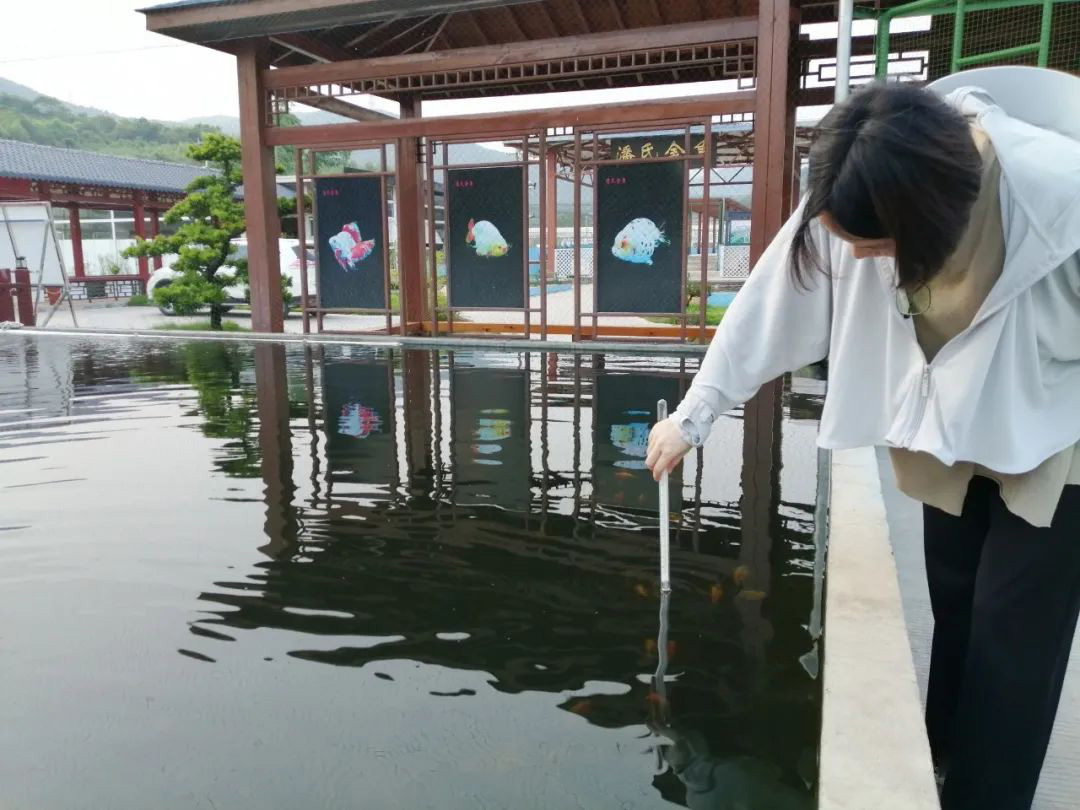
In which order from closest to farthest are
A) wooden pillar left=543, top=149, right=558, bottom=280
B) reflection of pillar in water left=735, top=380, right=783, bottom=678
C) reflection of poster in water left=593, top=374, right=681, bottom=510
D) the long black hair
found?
the long black hair → reflection of pillar in water left=735, top=380, right=783, bottom=678 → reflection of poster in water left=593, top=374, right=681, bottom=510 → wooden pillar left=543, top=149, right=558, bottom=280

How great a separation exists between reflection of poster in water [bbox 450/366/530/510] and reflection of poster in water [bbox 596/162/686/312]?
2.71 metres

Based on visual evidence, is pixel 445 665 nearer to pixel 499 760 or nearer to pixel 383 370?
pixel 499 760

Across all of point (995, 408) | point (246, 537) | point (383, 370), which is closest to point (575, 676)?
point (995, 408)

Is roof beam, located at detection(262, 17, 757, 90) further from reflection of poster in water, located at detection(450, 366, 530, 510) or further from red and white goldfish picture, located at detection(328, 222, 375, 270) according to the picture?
reflection of poster in water, located at detection(450, 366, 530, 510)

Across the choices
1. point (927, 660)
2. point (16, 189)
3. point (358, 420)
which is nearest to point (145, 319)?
point (16, 189)

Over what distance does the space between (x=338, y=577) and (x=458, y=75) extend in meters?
9.85

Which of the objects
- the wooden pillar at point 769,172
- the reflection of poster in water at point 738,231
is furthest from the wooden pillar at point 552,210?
the wooden pillar at point 769,172

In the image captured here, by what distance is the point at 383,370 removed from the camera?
9508 mm

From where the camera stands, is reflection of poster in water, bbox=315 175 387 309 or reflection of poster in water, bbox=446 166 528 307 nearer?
reflection of poster in water, bbox=446 166 528 307

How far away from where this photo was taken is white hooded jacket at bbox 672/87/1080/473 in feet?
4.63

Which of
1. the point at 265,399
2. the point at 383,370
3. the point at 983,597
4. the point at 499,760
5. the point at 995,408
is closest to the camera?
the point at 995,408

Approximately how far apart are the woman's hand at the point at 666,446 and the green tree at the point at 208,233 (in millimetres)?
13860

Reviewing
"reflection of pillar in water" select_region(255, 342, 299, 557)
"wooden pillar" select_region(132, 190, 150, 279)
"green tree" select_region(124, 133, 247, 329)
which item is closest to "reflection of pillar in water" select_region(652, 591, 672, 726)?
"reflection of pillar in water" select_region(255, 342, 299, 557)

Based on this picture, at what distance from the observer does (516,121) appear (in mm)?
10734
